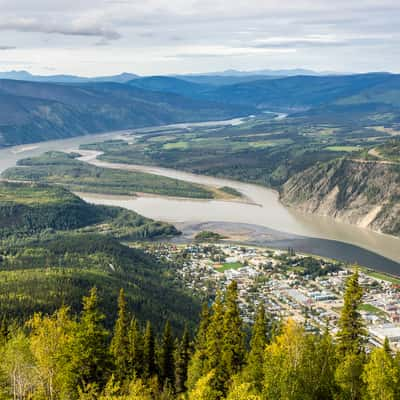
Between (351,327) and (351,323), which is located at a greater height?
(351,323)

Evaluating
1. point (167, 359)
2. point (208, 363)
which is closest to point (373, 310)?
point (167, 359)

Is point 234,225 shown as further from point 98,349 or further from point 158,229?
point 98,349

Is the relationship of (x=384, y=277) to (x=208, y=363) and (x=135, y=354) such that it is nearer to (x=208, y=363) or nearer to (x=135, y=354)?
(x=135, y=354)

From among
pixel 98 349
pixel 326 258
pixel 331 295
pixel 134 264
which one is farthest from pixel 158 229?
pixel 98 349

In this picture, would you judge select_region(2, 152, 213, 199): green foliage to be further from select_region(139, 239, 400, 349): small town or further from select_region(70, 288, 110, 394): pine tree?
select_region(70, 288, 110, 394): pine tree

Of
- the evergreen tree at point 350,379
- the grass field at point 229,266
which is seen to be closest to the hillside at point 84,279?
the grass field at point 229,266
